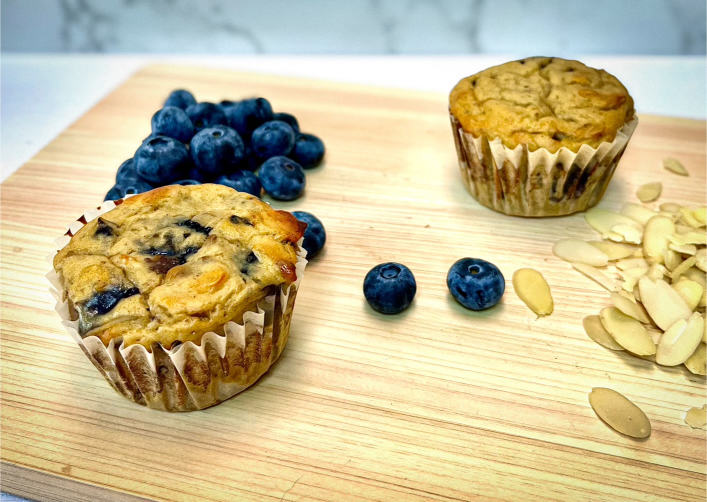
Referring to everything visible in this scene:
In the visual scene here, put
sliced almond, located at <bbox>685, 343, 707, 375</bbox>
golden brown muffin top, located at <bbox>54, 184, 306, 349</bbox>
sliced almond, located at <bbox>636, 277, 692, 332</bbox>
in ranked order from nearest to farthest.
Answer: golden brown muffin top, located at <bbox>54, 184, 306, 349</bbox> → sliced almond, located at <bbox>685, 343, 707, 375</bbox> → sliced almond, located at <bbox>636, 277, 692, 332</bbox>

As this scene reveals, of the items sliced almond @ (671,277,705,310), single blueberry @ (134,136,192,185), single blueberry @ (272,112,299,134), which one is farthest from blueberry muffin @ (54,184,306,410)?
sliced almond @ (671,277,705,310)

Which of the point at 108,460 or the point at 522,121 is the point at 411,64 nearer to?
the point at 522,121

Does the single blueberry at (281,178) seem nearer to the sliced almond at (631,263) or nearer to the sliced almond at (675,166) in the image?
the sliced almond at (631,263)

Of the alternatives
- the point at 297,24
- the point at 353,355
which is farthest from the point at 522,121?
the point at 297,24

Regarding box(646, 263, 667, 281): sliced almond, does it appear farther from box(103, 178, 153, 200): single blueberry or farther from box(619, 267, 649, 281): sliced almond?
box(103, 178, 153, 200): single blueberry

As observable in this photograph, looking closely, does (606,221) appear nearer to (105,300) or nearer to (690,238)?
(690,238)

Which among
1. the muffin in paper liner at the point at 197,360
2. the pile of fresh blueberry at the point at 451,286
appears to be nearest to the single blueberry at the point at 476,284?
the pile of fresh blueberry at the point at 451,286
